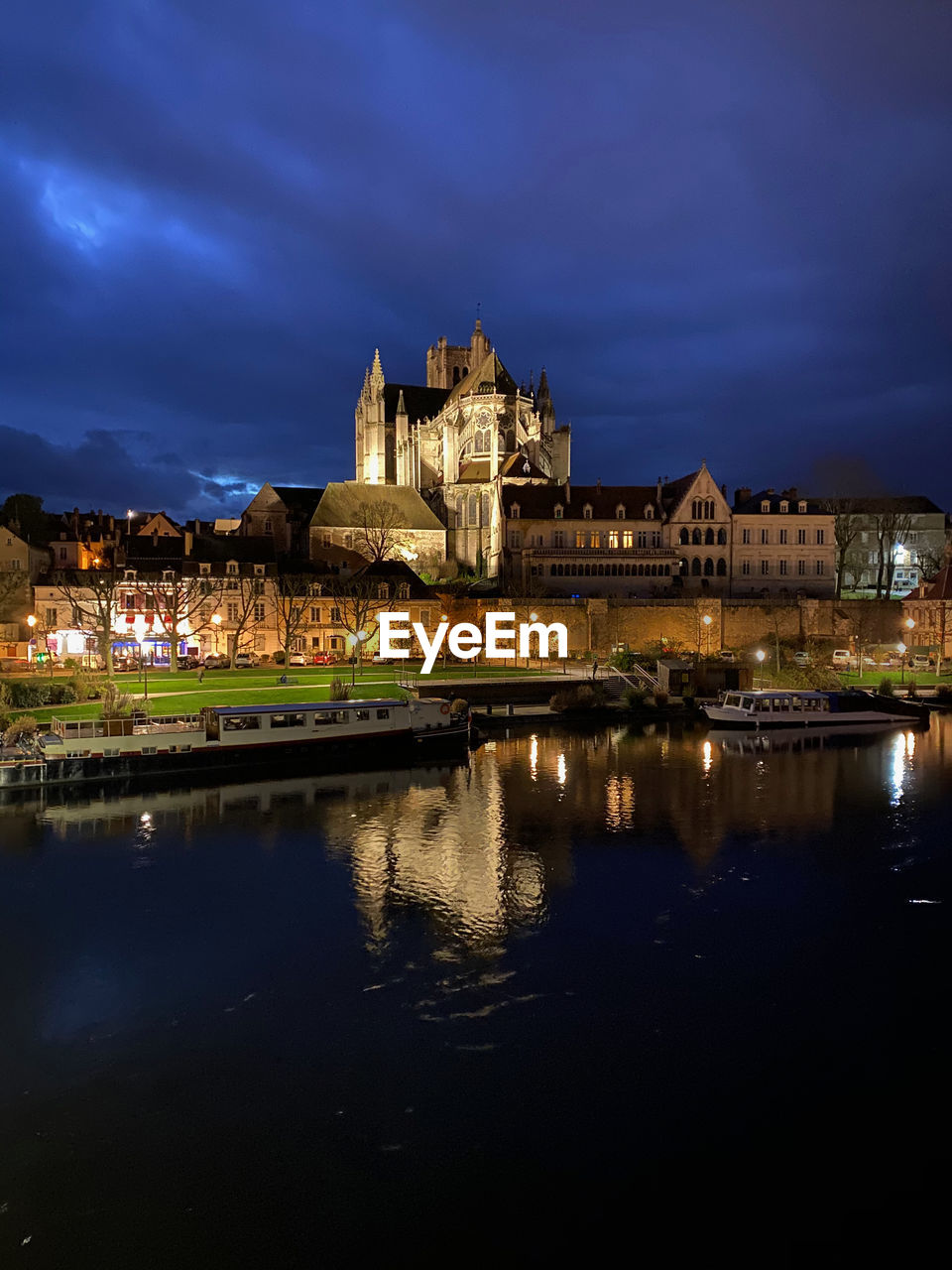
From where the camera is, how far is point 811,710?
178 ft

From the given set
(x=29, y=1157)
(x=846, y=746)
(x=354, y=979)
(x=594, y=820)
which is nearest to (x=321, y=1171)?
(x=29, y=1157)

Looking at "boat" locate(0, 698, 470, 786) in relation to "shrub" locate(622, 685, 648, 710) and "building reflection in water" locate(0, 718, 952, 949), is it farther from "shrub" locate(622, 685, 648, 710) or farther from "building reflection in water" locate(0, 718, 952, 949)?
"shrub" locate(622, 685, 648, 710)

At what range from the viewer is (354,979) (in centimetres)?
1808

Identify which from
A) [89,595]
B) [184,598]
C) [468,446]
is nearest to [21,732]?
[184,598]

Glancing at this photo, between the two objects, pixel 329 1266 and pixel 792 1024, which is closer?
pixel 329 1266

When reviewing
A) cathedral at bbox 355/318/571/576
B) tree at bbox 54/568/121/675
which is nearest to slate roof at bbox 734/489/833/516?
cathedral at bbox 355/318/571/576

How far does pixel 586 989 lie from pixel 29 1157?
9.64 metres

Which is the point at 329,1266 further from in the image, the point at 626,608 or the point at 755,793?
the point at 626,608

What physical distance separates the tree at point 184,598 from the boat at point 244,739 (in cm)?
2175

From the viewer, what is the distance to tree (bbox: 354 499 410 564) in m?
85.1

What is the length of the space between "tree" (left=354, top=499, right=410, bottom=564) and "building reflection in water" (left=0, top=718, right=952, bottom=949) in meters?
42.9

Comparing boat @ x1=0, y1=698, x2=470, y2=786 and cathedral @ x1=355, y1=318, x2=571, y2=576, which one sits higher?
cathedral @ x1=355, y1=318, x2=571, y2=576

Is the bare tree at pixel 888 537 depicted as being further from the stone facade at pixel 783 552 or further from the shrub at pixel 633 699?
the shrub at pixel 633 699

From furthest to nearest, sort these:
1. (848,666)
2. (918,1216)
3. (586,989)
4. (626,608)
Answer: (626,608), (848,666), (586,989), (918,1216)
